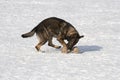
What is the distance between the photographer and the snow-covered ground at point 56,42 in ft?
28.7

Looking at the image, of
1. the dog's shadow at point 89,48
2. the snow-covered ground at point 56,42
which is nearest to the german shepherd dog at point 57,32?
the snow-covered ground at point 56,42

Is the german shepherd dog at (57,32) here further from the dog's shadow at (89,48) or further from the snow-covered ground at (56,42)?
the dog's shadow at (89,48)

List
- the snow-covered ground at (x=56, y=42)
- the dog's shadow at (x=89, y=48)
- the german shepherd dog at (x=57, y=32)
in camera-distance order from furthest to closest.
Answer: the dog's shadow at (x=89, y=48) → the german shepherd dog at (x=57, y=32) → the snow-covered ground at (x=56, y=42)

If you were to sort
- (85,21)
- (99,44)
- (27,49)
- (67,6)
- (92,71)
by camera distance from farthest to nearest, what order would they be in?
(67,6) → (85,21) → (99,44) → (27,49) → (92,71)

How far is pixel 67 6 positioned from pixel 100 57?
8.84 m

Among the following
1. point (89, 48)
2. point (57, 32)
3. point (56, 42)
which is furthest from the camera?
point (56, 42)

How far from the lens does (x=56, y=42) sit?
11867 mm

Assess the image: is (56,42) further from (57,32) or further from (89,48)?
(57,32)

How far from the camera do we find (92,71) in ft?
29.2

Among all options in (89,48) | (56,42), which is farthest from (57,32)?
(56,42)

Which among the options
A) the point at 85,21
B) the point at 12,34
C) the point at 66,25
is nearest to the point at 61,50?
the point at 66,25

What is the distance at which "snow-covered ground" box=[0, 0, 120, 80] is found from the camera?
876cm

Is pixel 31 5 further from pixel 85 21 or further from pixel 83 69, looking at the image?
Result: pixel 83 69

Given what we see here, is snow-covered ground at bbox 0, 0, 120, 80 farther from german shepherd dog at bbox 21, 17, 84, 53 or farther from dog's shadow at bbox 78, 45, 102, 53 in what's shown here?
german shepherd dog at bbox 21, 17, 84, 53
